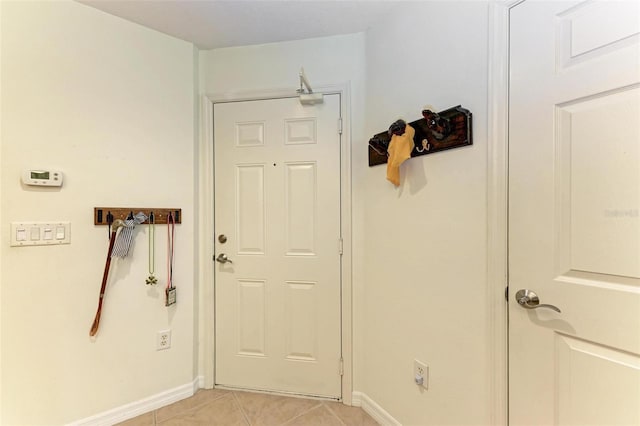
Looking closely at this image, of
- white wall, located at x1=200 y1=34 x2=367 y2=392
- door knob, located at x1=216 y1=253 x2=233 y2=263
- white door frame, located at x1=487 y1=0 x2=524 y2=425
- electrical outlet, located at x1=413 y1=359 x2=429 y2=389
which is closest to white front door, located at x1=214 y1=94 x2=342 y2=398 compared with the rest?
door knob, located at x1=216 y1=253 x2=233 y2=263

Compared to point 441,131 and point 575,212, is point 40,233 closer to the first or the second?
point 441,131

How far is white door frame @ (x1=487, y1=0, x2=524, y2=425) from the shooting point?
1.08m

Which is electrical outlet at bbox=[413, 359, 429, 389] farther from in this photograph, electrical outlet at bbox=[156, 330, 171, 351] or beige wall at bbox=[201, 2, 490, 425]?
electrical outlet at bbox=[156, 330, 171, 351]

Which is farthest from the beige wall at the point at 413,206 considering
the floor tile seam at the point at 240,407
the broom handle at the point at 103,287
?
the broom handle at the point at 103,287

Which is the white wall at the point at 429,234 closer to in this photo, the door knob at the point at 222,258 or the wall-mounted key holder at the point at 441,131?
the wall-mounted key holder at the point at 441,131

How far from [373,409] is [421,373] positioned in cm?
50

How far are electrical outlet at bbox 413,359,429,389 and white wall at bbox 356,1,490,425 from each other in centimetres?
3

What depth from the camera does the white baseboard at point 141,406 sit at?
161 cm

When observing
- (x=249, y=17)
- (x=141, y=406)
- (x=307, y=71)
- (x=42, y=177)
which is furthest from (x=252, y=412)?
(x=249, y=17)

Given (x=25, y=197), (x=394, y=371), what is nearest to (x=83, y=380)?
(x=25, y=197)

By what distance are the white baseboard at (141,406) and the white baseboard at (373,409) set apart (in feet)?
3.61

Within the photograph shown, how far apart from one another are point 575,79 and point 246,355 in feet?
7.28

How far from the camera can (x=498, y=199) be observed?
110 cm

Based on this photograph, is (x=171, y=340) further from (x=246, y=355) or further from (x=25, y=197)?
(x=25, y=197)
